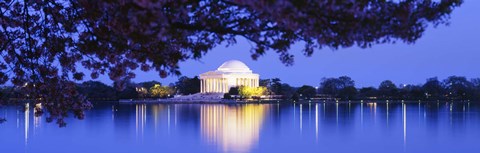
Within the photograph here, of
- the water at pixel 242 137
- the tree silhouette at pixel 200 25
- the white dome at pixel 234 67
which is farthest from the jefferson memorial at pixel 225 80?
the tree silhouette at pixel 200 25

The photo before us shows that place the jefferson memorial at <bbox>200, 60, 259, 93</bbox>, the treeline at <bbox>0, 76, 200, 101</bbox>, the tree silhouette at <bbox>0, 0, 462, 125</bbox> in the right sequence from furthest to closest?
1. the jefferson memorial at <bbox>200, 60, 259, 93</bbox>
2. the treeline at <bbox>0, 76, 200, 101</bbox>
3. the tree silhouette at <bbox>0, 0, 462, 125</bbox>

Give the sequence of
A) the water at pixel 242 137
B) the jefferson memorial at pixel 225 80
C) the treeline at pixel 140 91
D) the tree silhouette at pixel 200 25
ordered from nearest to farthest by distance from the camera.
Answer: the tree silhouette at pixel 200 25 < the water at pixel 242 137 < the treeline at pixel 140 91 < the jefferson memorial at pixel 225 80

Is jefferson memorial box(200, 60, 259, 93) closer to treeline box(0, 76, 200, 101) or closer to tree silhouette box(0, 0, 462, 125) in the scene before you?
treeline box(0, 76, 200, 101)

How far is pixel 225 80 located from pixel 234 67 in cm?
680

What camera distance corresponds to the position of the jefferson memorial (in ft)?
413

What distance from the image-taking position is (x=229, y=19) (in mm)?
5477

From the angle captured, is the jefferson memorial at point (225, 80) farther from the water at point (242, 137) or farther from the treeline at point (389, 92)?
the water at point (242, 137)

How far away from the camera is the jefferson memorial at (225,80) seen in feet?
413

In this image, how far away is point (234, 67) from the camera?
433ft

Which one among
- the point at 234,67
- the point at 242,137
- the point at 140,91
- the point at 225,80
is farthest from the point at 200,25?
the point at 234,67

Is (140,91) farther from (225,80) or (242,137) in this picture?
(242,137)

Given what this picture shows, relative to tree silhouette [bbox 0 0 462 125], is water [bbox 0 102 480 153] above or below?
below

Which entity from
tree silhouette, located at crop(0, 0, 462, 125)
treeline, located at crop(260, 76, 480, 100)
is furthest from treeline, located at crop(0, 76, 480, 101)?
tree silhouette, located at crop(0, 0, 462, 125)

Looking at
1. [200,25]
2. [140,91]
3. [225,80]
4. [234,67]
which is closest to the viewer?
[200,25]
